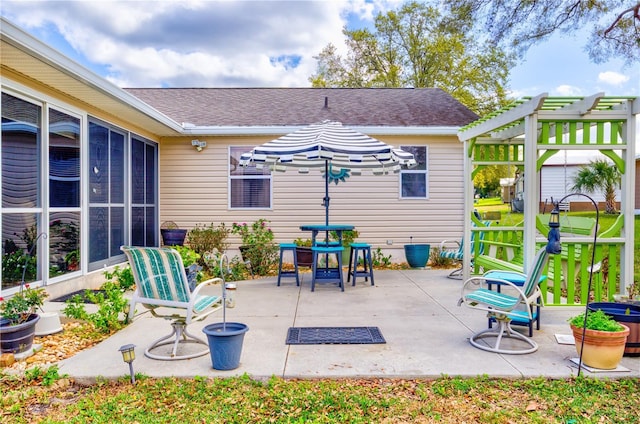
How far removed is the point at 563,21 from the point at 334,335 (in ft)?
29.7

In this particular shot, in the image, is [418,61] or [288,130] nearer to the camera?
[288,130]

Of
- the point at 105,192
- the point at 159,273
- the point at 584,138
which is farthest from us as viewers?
the point at 105,192

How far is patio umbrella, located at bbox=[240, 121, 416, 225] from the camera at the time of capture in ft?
20.0

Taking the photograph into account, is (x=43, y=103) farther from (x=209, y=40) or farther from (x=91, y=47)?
(x=209, y=40)

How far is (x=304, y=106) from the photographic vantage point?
10.8 metres

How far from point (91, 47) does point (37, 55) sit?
320 inches

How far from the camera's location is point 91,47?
11352mm

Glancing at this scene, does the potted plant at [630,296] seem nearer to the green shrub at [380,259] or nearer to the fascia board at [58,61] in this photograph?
the green shrub at [380,259]

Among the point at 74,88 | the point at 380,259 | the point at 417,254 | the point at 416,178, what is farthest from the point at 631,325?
the point at 74,88

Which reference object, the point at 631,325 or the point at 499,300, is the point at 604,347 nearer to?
the point at 631,325

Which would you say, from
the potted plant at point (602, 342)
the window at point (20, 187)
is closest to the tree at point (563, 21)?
the potted plant at point (602, 342)

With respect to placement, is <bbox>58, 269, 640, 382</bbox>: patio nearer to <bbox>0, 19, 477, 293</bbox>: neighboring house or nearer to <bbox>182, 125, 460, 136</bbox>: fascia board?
<bbox>0, 19, 477, 293</bbox>: neighboring house

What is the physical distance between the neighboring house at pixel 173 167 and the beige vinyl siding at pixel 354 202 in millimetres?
21

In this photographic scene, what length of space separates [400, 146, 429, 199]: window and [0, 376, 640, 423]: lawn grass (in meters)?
6.44
